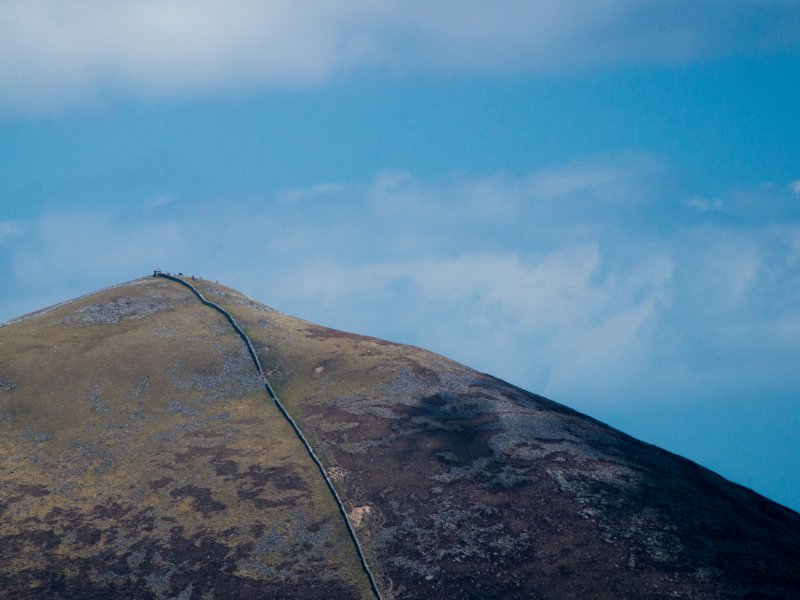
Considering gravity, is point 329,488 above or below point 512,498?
below

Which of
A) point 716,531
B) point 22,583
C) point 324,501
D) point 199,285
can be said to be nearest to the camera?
point 22,583

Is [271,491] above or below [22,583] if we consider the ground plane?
above

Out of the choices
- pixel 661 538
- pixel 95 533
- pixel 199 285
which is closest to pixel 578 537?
pixel 661 538

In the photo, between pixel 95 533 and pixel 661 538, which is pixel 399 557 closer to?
pixel 661 538

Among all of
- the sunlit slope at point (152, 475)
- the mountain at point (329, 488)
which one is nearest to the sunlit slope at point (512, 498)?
the mountain at point (329, 488)

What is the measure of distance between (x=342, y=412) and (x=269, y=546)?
2356 cm

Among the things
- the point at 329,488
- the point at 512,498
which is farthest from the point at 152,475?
the point at 512,498

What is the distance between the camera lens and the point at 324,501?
75.4 meters

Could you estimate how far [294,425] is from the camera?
87938mm

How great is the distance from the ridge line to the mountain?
0.32 metres

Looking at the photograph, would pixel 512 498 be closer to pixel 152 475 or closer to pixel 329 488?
pixel 329 488

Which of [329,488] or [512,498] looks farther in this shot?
[329,488]

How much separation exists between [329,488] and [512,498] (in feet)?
55.4

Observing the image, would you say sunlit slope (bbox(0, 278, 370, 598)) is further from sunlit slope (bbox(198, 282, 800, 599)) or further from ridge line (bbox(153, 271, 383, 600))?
sunlit slope (bbox(198, 282, 800, 599))
